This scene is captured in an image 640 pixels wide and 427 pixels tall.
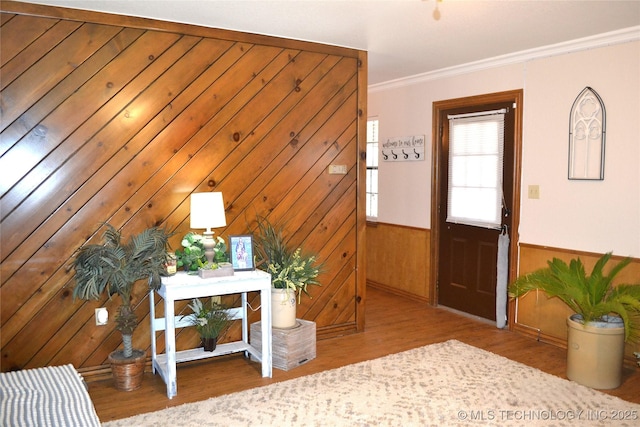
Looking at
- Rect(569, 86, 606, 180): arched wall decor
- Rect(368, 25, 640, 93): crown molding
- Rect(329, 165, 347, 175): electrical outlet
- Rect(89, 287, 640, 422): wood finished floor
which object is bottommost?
Rect(89, 287, 640, 422): wood finished floor

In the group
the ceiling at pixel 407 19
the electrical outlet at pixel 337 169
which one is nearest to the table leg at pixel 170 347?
the electrical outlet at pixel 337 169

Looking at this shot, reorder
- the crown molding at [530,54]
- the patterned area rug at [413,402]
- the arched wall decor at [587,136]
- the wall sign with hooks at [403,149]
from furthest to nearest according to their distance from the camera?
the wall sign with hooks at [403,149], the arched wall decor at [587,136], the crown molding at [530,54], the patterned area rug at [413,402]

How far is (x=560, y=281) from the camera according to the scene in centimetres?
366

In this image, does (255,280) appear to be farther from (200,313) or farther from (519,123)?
(519,123)

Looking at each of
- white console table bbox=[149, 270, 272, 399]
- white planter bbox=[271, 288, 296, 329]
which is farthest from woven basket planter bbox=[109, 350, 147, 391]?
white planter bbox=[271, 288, 296, 329]

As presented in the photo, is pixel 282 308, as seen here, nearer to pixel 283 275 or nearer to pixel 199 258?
pixel 283 275

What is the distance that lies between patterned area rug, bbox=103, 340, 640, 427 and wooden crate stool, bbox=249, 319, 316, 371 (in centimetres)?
23

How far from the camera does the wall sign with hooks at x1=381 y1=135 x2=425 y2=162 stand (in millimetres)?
5676

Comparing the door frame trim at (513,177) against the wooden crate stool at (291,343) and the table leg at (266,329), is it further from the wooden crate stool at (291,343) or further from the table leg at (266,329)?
the table leg at (266,329)

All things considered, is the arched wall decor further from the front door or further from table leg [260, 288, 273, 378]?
table leg [260, 288, 273, 378]

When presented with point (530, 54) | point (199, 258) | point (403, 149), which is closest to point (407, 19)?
point (530, 54)

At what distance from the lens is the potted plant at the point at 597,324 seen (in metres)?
3.42

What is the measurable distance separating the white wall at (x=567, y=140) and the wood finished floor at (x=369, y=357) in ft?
3.00

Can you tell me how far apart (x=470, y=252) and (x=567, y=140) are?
4.80 ft
